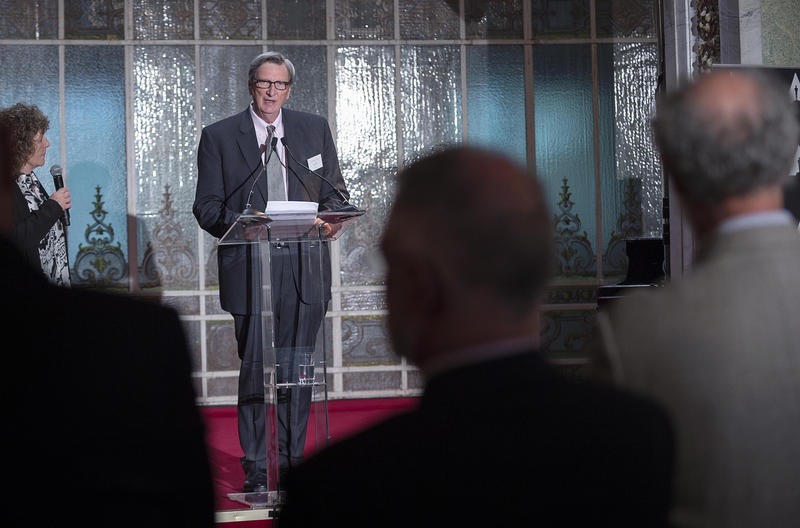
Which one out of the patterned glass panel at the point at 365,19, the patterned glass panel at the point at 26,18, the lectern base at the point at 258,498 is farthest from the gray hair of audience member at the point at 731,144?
the patterned glass panel at the point at 26,18

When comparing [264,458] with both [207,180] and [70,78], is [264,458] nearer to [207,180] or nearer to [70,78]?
[207,180]

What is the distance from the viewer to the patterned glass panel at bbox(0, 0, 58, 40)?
6578 mm

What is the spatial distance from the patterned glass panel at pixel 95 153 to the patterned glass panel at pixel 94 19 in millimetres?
98

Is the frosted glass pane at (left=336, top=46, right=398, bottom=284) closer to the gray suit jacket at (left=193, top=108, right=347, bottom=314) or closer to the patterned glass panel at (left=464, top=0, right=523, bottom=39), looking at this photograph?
the patterned glass panel at (left=464, top=0, right=523, bottom=39)

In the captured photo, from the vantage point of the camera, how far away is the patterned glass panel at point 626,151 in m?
7.06

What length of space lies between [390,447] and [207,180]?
3473 mm

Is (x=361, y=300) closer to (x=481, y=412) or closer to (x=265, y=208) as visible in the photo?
(x=265, y=208)

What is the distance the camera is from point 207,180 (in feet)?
13.9

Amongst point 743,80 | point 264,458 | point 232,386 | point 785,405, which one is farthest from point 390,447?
point 232,386

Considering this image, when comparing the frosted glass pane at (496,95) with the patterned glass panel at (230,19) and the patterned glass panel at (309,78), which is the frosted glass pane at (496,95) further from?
the patterned glass panel at (230,19)

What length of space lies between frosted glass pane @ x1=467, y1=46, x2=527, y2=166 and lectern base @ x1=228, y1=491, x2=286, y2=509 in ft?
12.7

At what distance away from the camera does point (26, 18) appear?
660 centimetres

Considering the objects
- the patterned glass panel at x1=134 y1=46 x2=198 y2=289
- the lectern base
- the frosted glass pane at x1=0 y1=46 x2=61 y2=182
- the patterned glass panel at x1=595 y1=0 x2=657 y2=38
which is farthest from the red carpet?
the patterned glass panel at x1=595 y1=0 x2=657 y2=38

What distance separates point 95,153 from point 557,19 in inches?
140
